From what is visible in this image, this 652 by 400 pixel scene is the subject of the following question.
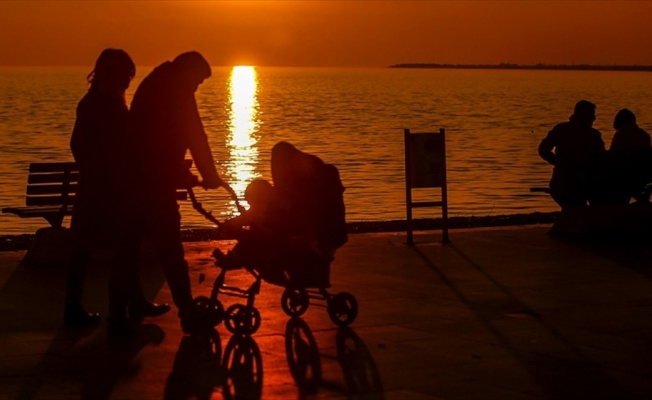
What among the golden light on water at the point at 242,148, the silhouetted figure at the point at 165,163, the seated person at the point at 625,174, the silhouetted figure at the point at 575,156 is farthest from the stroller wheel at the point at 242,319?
the golden light on water at the point at 242,148

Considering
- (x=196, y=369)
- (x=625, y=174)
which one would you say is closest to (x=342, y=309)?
(x=196, y=369)

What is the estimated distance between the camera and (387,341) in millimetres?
9789

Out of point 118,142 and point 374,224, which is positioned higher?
point 118,142

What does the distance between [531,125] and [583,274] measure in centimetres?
6225

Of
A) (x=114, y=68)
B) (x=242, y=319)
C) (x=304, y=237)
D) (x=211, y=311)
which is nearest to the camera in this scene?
(x=242, y=319)

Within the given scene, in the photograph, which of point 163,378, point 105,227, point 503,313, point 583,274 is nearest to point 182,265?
point 105,227

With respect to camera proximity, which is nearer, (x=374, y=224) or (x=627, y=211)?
(x=627, y=211)

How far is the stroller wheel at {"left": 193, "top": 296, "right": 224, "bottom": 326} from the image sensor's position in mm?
9992

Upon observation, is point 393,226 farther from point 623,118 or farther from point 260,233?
point 260,233

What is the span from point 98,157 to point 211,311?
1.33m

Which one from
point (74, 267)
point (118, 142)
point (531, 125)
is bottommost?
point (531, 125)

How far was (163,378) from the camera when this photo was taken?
28.4ft

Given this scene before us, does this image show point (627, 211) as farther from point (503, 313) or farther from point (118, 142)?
point (118, 142)

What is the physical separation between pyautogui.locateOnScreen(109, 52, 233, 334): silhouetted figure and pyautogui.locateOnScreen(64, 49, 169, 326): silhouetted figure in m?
0.34
